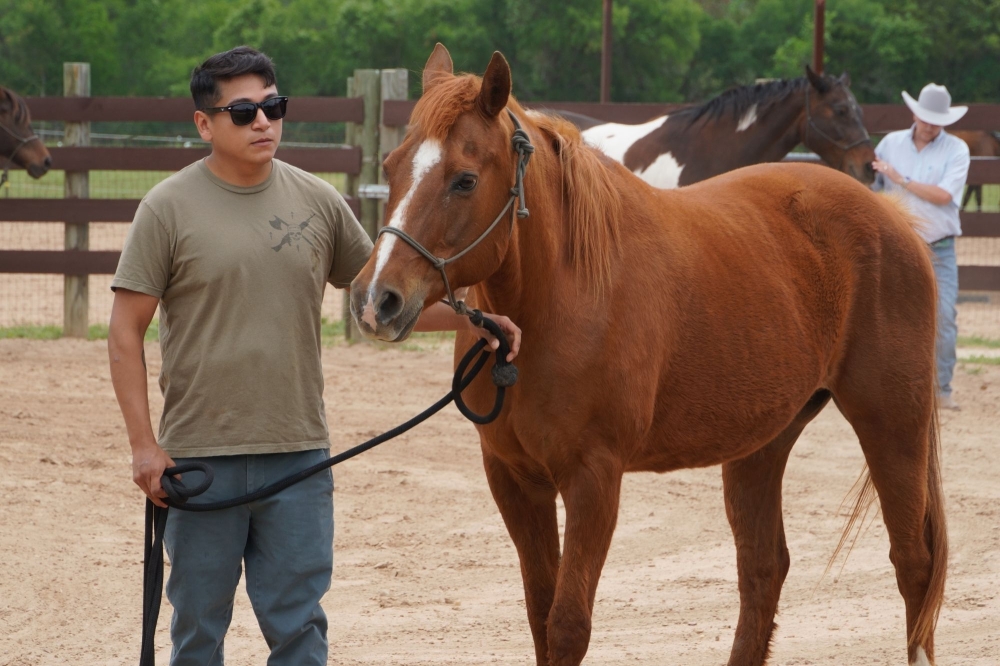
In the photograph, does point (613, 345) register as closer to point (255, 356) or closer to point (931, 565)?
point (255, 356)

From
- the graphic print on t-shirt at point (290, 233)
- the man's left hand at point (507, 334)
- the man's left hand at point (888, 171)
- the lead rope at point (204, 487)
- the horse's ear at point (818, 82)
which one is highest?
the horse's ear at point (818, 82)

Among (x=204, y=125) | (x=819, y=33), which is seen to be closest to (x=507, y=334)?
(x=204, y=125)

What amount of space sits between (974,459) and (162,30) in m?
44.4

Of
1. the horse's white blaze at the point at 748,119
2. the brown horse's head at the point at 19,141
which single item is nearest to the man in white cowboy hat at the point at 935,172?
the horse's white blaze at the point at 748,119

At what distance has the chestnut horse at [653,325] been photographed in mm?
2477

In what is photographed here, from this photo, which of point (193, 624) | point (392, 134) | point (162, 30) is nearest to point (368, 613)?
point (193, 624)

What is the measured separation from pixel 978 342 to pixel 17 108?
7.87 m

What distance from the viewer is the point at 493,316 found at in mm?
2621

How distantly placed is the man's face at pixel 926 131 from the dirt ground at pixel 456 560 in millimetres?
1780

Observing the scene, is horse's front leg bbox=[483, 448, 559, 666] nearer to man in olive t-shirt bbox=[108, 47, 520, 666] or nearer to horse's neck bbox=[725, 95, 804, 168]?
man in olive t-shirt bbox=[108, 47, 520, 666]

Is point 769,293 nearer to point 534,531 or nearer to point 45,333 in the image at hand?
point 534,531

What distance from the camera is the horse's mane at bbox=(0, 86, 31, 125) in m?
8.59

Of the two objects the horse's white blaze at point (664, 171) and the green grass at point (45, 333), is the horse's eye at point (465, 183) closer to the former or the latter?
the horse's white blaze at point (664, 171)

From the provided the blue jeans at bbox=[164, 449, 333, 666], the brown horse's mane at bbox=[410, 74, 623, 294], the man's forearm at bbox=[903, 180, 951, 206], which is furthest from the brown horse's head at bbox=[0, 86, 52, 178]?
the blue jeans at bbox=[164, 449, 333, 666]
